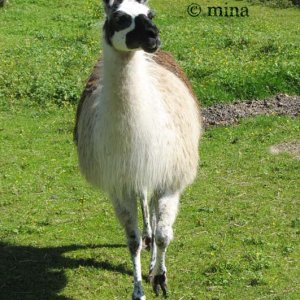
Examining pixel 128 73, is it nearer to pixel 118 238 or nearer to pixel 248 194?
pixel 118 238

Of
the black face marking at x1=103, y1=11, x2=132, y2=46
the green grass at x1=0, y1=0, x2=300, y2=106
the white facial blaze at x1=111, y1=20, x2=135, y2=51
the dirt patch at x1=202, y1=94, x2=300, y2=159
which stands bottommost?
the dirt patch at x1=202, y1=94, x2=300, y2=159

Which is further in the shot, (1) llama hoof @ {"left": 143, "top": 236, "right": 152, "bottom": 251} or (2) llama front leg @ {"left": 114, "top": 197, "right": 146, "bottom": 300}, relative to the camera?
(1) llama hoof @ {"left": 143, "top": 236, "right": 152, "bottom": 251}

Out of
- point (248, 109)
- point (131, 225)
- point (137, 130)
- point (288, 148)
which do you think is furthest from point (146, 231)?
point (248, 109)

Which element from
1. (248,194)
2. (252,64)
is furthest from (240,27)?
(248,194)

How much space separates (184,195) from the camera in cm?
698

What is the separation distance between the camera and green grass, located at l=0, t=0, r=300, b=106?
9.80 meters

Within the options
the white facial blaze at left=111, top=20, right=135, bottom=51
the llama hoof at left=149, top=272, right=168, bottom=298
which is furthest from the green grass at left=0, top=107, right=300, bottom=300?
the white facial blaze at left=111, top=20, right=135, bottom=51

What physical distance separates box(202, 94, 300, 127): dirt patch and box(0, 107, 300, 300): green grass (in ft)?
0.86

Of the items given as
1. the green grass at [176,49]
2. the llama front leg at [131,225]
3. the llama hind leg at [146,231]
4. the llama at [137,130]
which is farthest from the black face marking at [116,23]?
the green grass at [176,49]

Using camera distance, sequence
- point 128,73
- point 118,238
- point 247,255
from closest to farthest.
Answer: point 128,73 → point 247,255 → point 118,238

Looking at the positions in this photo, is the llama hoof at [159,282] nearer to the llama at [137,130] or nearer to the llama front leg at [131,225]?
the llama at [137,130]

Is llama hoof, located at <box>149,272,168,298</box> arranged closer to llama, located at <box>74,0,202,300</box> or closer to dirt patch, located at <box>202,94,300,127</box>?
llama, located at <box>74,0,202,300</box>

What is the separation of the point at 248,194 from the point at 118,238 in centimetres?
148

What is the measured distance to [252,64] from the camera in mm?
10648
